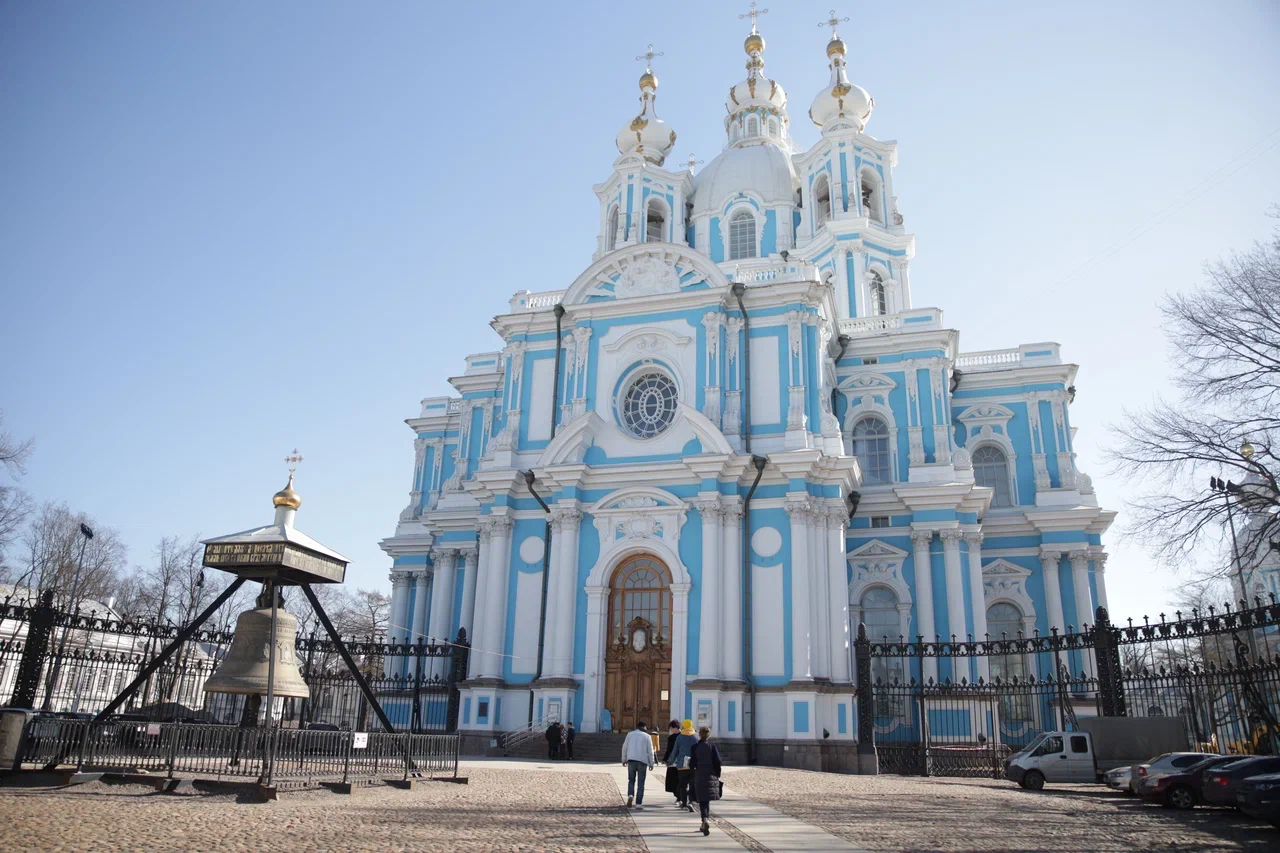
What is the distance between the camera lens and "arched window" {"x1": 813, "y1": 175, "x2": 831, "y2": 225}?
3841 centimetres

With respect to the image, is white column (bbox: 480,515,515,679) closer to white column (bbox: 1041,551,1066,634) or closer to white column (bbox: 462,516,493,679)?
white column (bbox: 462,516,493,679)

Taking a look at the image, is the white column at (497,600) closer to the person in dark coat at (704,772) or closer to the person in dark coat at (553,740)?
the person in dark coat at (553,740)

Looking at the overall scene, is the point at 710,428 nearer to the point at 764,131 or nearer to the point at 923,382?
the point at 923,382

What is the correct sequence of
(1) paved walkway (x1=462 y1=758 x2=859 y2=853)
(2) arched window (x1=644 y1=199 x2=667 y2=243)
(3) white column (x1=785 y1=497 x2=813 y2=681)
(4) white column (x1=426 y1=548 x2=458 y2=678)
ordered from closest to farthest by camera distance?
(1) paved walkway (x1=462 y1=758 x2=859 y2=853) < (3) white column (x1=785 y1=497 x2=813 y2=681) < (4) white column (x1=426 y1=548 x2=458 y2=678) < (2) arched window (x1=644 y1=199 x2=667 y2=243)

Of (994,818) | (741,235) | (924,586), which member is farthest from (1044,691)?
(741,235)

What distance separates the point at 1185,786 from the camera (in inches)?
589

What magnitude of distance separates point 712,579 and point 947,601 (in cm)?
829

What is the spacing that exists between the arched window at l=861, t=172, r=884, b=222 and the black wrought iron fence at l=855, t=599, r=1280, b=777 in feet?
59.5

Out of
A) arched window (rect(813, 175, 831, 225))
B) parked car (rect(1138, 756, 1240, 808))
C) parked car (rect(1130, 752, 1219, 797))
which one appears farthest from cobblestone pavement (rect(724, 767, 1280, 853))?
arched window (rect(813, 175, 831, 225))

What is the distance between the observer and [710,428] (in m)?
25.9

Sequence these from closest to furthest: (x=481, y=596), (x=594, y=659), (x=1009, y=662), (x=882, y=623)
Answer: (x=594, y=659), (x=481, y=596), (x=1009, y=662), (x=882, y=623)

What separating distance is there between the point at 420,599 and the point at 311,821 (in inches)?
1010

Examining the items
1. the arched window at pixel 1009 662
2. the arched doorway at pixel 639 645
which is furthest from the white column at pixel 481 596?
the arched window at pixel 1009 662

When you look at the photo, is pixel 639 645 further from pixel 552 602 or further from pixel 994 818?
pixel 994 818
